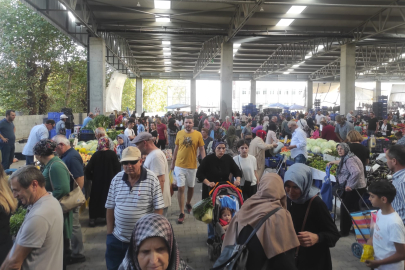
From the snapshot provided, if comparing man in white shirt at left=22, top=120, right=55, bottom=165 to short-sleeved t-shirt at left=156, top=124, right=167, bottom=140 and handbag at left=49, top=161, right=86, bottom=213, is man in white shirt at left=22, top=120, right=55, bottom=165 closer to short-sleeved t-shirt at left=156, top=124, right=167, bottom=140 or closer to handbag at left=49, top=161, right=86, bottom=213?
handbag at left=49, top=161, right=86, bottom=213

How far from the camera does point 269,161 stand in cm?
1089

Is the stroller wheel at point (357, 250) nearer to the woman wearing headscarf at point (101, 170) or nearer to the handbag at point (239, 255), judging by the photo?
the handbag at point (239, 255)

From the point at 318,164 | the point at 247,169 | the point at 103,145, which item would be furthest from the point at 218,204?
the point at 318,164

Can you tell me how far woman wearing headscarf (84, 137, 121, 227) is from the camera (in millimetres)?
6359

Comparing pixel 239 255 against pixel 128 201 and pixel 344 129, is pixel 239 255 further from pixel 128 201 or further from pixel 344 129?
pixel 344 129

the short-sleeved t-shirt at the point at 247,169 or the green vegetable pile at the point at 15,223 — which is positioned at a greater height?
the short-sleeved t-shirt at the point at 247,169

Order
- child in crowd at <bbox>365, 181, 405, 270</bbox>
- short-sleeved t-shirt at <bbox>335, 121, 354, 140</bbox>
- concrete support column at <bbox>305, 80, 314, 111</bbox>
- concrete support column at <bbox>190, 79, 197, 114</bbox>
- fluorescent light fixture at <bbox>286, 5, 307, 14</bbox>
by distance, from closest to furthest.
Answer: child in crowd at <bbox>365, 181, 405, 270</bbox> < short-sleeved t-shirt at <bbox>335, 121, 354, 140</bbox> < fluorescent light fixture at <bbox>286, 5, 307, 14</bbox> < concrete support column at <bbox>190, 79, 197, 114</bbox> < concrete support column at <bbox>305, 80, 314, 111</bbox>

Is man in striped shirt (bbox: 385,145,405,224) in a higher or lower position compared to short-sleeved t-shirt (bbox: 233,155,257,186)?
higher

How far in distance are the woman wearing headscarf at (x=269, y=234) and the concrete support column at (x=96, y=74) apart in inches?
669

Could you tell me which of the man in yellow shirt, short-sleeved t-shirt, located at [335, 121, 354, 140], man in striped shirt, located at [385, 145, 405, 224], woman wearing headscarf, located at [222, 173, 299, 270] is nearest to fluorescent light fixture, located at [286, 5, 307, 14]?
short-sleeved t-shirt, located at [335, 121, 354, 140]

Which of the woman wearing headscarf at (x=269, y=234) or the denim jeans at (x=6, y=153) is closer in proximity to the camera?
the woman wearing headscarf at (x=269, y=234)

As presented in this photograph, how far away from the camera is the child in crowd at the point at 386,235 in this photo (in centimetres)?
308

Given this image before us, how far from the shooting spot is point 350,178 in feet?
19.0

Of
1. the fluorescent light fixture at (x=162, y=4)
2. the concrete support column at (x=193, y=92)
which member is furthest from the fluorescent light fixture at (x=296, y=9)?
the concrete support column at (x=193, y=92)
